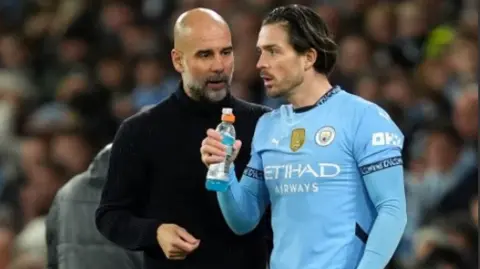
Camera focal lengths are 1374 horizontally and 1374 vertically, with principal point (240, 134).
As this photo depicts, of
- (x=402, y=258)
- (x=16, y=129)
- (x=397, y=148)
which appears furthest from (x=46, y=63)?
(x=397, y=148)

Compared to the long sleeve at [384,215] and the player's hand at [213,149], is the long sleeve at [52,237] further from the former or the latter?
the long sleeve at [384,215]

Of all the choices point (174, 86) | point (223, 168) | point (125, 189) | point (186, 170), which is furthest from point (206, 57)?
point (174, 86)

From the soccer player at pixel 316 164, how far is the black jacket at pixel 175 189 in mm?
331

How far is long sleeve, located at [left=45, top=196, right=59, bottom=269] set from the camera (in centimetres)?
550

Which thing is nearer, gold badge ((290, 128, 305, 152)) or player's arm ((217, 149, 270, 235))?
gold badge ((290, 128, 305, 152))

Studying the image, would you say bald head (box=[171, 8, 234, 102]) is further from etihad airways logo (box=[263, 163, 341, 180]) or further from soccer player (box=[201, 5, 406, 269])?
etihad airways logo (box=[263, 163, 341, 180])

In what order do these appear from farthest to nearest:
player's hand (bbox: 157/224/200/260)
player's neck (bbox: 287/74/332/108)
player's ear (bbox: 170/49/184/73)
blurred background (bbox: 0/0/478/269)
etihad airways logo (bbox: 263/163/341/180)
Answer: blurred background (bbox: 0/0/478/269) → player's ear (bbox: 170/49/184/73) → player's hand (bbox: 157/224/200/260) → player's neck (bbox: 287/74/332/108) → etihad airways logo (bbox: 263/163/341/180)

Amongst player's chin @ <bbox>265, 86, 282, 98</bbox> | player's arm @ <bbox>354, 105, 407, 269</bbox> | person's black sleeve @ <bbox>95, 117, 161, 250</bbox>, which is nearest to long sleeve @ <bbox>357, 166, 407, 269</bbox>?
player's arm @ <bbox>354, 105, 407, 269</bbox>

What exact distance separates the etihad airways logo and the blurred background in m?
2.07

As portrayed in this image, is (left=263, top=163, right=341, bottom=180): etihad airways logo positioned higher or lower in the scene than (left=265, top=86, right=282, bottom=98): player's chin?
lower

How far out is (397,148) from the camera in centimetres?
421

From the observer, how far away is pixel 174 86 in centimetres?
959

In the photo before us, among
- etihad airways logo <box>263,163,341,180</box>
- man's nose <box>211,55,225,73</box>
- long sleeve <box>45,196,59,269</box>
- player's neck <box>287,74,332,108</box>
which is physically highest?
man's nose <box>211,55,225,73</box>

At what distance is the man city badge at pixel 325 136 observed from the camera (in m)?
4.25
